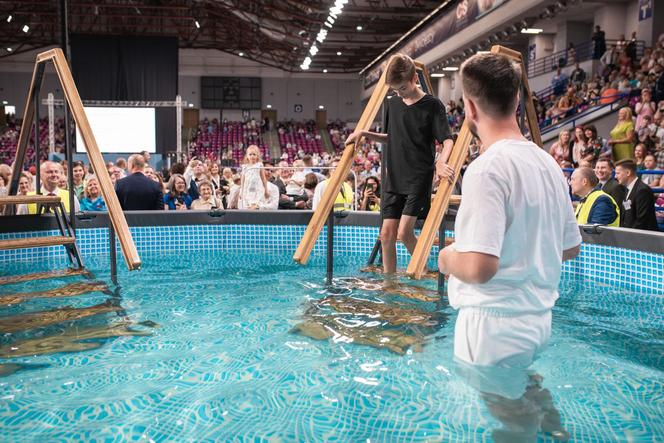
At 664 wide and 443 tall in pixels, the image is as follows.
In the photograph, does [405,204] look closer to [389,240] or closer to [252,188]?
[389,240]

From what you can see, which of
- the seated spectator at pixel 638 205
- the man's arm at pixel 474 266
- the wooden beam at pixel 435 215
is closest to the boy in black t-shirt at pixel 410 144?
the wooden beam at pixel 435 215

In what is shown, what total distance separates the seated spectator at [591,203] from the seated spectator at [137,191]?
419 cm

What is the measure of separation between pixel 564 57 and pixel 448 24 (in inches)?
163

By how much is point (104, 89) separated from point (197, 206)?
47.5 ft

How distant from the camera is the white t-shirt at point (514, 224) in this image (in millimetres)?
1507

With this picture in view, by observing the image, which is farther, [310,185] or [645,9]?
[645,9]

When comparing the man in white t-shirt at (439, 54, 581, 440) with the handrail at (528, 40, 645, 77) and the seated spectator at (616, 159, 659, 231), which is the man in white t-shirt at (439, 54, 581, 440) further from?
the handrail at (528, 40, 645, 77)

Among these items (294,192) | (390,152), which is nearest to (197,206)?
(294,192)

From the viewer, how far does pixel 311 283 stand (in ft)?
15.8

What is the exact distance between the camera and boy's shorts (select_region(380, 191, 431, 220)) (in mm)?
4043

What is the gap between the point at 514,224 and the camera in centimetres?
159

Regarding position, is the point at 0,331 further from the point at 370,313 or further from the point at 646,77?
the point at 646,77

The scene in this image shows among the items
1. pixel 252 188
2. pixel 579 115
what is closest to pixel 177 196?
pixel 252 188

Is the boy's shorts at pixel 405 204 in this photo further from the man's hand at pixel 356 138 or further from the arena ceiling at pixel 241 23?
the arena ceiling at pixel 241 23
